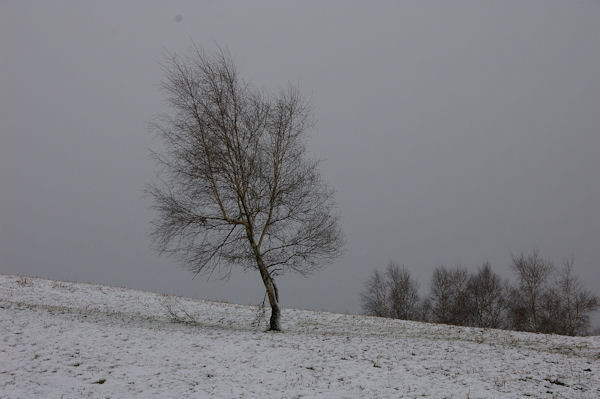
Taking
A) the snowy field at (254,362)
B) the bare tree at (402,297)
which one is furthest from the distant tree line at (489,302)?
the snowy field at (254,362)

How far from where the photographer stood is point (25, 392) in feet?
26.4

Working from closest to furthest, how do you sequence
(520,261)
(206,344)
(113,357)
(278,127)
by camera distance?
(113,357) < (206,344) < (278,127) < (520,261)

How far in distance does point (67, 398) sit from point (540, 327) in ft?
162

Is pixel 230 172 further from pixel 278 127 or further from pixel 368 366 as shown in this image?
pixel 368 366

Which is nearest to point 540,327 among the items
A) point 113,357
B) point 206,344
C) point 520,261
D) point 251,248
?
point 520,261

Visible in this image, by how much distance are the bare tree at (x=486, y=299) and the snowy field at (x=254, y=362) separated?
3301cm

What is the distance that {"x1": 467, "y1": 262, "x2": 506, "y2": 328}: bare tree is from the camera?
47.6 metres

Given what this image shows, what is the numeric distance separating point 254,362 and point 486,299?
153 feet

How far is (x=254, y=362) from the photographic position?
36.0 feet

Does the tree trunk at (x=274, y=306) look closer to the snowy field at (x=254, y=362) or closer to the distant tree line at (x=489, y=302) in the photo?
the snowy field at (x=254, y=362)

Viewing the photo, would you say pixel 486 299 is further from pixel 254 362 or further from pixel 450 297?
pixel 254 362


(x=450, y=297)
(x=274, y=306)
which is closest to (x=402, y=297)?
(x=450, y=297)

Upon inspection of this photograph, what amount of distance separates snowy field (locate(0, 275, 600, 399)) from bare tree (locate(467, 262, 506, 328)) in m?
33.0

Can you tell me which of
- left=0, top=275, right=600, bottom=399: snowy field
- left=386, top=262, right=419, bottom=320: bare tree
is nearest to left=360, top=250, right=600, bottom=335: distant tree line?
left=386, top=262, right=419, bottom=320: bare tree
